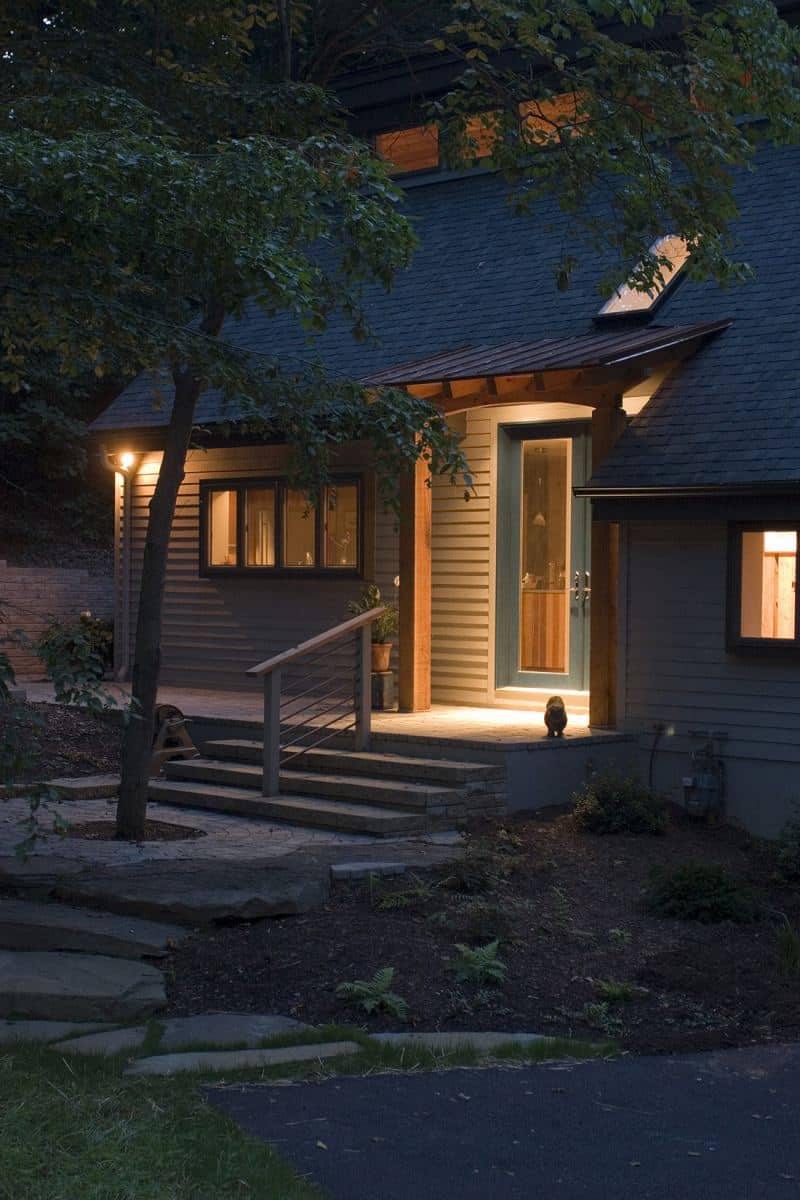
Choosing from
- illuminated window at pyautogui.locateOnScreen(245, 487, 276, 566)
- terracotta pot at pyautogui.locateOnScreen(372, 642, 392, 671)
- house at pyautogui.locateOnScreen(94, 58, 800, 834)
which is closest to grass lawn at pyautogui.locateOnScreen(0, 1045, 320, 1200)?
house at pyautogui.locateOnScreen(94, 58, 800, 834)

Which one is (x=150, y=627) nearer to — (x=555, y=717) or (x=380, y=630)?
(x=555, y=717)

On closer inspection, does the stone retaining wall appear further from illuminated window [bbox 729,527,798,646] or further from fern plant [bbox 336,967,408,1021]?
fern plant [bbox 336,967,408,1021]

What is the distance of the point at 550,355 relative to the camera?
12055mm

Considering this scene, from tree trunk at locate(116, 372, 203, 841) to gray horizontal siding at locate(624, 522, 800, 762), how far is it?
158 inches

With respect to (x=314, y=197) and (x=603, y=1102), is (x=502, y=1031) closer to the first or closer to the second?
(x=603, y=1102)

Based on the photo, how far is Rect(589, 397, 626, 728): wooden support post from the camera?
12016 mm

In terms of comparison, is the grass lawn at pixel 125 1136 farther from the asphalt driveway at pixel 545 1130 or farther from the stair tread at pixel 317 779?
the stair tread at pixel 317 779

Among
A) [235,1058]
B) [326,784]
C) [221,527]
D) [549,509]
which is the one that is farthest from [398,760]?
[221,527]

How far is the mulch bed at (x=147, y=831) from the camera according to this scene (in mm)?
10031

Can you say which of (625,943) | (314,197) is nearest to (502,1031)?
(625,943)

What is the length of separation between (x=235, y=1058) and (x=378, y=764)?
566 cm

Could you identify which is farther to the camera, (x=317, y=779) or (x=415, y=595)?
(x=415, y=595)

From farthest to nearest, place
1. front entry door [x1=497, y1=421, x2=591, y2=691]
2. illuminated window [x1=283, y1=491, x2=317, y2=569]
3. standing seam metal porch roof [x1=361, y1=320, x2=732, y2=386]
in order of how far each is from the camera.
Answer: illuminated window [x1=283, y1=491, x2=317, y2=569], front entry door [x1=497, y1=421, x2=591, y2=691], standing seam metal porch roof [x1=361, y1=320, x2=732, y2=386]

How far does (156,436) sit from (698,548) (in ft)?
24.1
